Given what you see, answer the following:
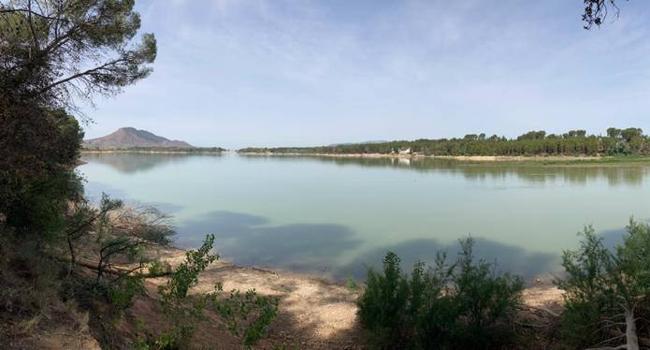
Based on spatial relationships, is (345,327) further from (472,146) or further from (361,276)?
(472,146)

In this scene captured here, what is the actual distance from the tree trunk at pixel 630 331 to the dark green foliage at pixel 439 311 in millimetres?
1668

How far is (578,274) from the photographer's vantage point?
23.1 ft

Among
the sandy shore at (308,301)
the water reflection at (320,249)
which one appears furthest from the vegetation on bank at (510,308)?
the water reflection at (320,249)

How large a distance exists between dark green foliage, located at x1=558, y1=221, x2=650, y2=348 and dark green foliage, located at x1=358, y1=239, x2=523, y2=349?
1.00 meters

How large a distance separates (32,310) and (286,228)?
17.4m

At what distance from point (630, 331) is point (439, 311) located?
2.57m

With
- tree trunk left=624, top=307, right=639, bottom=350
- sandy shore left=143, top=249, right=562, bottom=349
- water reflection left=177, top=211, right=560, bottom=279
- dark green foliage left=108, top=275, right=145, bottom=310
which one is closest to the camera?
dark green foliage left=108, top=275, right=145, bottom=310

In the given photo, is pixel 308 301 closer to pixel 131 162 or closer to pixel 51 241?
pixel 51 241

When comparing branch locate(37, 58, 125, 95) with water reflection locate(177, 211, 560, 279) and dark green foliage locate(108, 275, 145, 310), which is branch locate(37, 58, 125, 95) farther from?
water reflection locate(177, 211, 560, 279)

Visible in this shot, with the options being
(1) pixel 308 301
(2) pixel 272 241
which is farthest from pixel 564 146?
(1) pixel 308 301

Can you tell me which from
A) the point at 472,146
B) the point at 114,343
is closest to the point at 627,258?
the point at 114,343

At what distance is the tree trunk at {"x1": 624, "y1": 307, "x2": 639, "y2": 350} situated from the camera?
19.5 ft

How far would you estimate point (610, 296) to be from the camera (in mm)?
6566

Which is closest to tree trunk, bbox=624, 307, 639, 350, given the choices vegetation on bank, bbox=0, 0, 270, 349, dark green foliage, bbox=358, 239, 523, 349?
Answer: dark green foliage, bbox=358, 239, 523, 349
